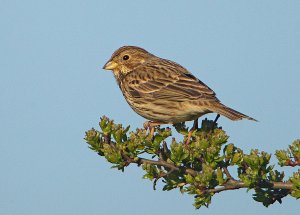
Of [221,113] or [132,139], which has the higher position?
[221,113]

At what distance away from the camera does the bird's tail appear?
8290 mm

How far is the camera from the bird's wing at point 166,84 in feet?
31.1

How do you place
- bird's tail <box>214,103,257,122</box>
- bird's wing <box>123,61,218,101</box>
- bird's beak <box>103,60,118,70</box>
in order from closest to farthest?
bird's tail <box>214,103,257,122</box> → bird's wing <box>123,61,218,101</box> → bird's beak <box>103,60,118,70</box>

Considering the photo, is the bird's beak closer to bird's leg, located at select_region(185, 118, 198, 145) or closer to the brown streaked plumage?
the brown streaked plumage

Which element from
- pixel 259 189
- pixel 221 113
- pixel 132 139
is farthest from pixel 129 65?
pixel 259 189

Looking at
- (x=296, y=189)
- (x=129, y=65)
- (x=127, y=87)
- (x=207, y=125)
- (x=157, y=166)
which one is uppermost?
(x=129, y=65)

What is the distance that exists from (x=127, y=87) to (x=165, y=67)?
2.96 feet

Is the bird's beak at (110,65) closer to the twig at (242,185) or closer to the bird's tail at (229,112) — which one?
the bird's tail at (229,112)

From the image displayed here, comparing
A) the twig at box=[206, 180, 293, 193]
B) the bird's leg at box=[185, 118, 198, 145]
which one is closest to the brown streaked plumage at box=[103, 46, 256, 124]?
the bird's leg at box=[185, 118, 198, 145]

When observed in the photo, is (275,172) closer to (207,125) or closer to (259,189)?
(259,189)

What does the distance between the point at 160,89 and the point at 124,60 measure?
163 centimetres

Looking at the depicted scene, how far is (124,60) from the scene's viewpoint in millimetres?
11562

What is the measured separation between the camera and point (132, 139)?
6559 mm

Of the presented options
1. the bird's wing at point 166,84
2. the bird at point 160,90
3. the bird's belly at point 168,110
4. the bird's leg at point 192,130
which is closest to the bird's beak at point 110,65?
the bird at point 160,90
